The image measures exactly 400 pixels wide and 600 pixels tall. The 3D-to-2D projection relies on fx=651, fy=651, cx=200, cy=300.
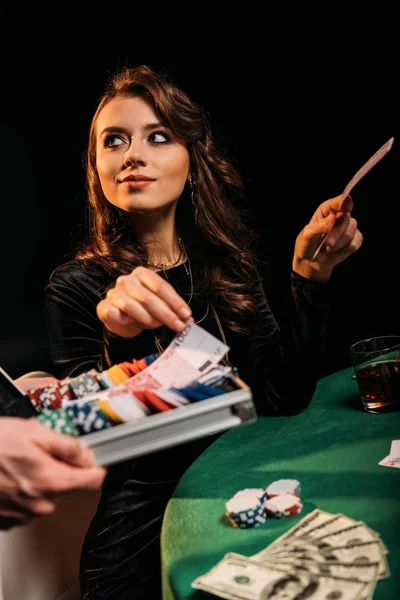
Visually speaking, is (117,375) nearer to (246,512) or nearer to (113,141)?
(246,512)

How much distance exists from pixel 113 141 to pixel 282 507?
1289 millimetres

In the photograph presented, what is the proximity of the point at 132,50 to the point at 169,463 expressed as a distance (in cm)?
178

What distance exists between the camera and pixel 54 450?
37.4 inches

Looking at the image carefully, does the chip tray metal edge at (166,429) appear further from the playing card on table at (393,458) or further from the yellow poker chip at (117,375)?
the playing card on table at (393,458)

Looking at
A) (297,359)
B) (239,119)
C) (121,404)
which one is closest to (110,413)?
(121,404)

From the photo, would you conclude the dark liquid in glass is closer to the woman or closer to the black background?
the woman

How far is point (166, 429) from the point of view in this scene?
965 mm

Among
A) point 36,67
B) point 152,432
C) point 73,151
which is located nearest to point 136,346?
point 152,432

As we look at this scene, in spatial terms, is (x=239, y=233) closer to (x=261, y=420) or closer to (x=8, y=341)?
(x=261, y=420)

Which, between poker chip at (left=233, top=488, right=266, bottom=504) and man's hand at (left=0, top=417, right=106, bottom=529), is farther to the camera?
poker chip at (left=233, top=488, right=266, bottom=504)

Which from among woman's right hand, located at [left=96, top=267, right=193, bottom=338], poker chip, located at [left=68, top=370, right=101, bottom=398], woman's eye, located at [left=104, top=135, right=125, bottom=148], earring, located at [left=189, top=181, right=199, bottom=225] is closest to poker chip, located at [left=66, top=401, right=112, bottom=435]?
poker chip, located at [left=68, top=370, right=101, bottom=398]

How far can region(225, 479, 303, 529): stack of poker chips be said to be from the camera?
1173 mm

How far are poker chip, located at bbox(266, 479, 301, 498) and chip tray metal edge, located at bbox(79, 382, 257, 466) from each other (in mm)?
327

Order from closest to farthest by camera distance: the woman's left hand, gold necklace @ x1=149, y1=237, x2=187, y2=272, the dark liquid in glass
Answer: the dark liquid in glass
the woman's left hand
gold necklace @ x1=149, y1=237, x2=187, y2=272
